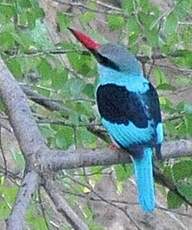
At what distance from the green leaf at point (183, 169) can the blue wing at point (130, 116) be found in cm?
13

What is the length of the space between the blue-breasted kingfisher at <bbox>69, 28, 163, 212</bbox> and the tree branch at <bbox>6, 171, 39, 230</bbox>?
344 mm

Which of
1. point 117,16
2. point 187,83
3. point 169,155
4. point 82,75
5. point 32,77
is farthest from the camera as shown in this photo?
point 32,77

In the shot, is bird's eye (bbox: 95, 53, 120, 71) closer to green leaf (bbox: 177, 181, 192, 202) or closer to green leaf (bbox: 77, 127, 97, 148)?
green leaf (bbox: 77, 127, 97, 148)

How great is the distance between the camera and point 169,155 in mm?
2088

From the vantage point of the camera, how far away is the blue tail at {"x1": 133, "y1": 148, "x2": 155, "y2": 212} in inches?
85.5

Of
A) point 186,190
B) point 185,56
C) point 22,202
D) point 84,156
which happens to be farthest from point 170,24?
point 22,202

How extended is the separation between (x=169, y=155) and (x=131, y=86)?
1.40 ft

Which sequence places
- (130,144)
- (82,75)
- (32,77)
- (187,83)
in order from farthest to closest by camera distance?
(32,77)
(187,83)
(82,75)
(130,144)

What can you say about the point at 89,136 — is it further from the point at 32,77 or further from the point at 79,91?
the point at 32,77

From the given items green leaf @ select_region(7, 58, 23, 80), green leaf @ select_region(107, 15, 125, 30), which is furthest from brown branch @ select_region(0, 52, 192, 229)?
green leaf @ select_region(107, 15, 125, 30)

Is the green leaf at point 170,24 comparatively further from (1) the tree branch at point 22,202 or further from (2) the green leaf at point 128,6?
(1) the tree branch at point 22,202

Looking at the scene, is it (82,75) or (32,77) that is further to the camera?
(32,77)

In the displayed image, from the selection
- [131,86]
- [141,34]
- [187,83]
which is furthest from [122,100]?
[187,83]

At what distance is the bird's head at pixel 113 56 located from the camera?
2.52m
